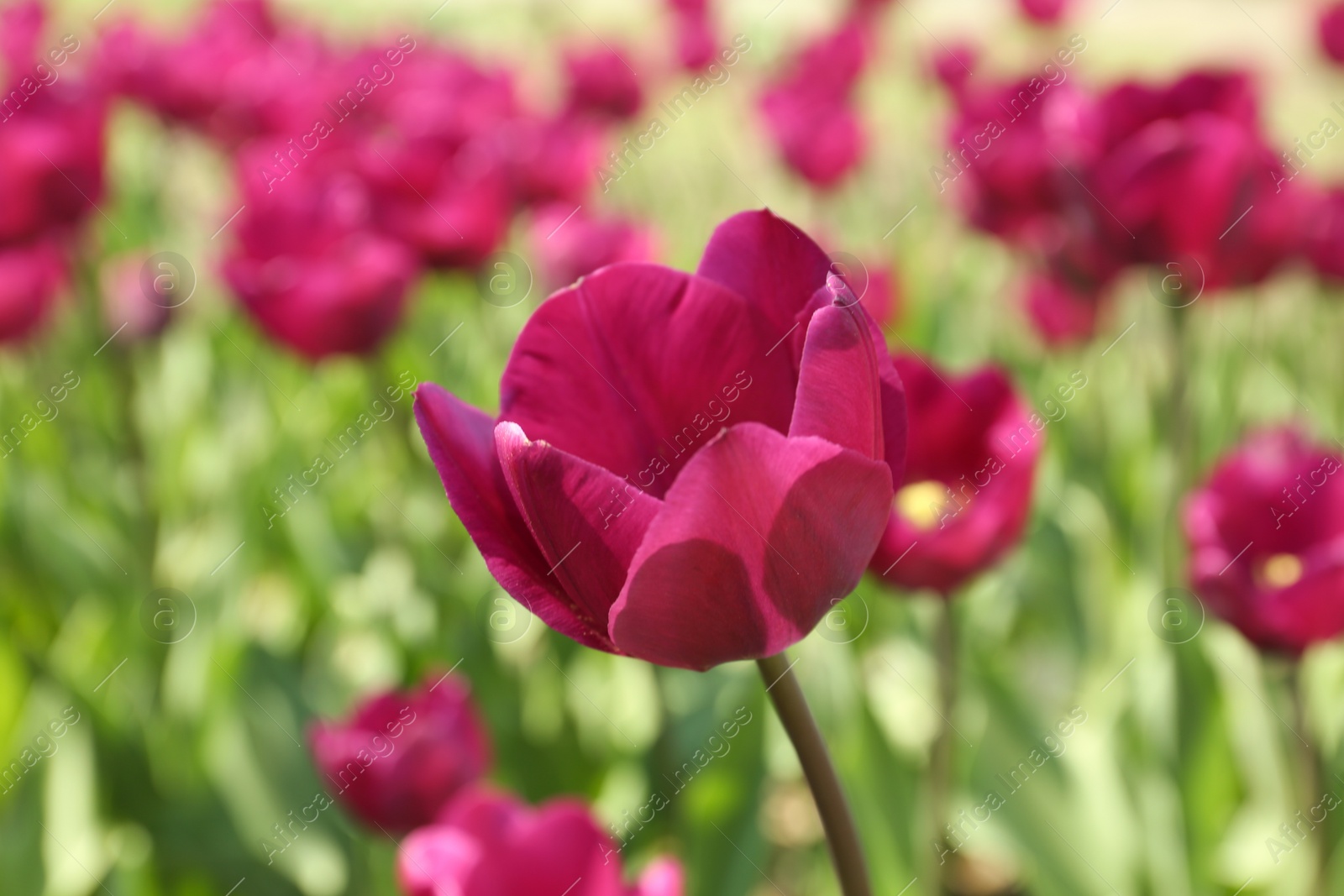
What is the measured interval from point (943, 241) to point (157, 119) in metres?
2.04

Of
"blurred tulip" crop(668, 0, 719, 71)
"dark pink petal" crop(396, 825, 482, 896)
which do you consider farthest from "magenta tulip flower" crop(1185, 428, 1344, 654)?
"blurred tulip" crop(668, 0, 719, 71)

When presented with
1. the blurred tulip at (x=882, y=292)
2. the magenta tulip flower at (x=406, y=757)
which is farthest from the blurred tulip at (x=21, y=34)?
the magenta tulip flower at (x=406, y=757)

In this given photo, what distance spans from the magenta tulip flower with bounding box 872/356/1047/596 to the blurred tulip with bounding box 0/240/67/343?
140cm

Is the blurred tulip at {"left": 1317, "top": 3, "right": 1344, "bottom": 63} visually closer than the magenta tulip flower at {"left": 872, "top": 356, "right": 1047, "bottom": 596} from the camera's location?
No

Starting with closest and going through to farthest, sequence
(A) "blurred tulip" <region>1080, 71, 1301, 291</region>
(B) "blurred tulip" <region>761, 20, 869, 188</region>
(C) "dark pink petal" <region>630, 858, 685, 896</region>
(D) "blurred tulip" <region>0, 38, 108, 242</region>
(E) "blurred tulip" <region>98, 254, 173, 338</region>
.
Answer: (C) "dark pink petal" <region>630, 858, 685, 896</region> < (A) "blurred tulip" <region>1080, 71, 1301, 291</region> < (D) "blurred tulip" <region>0, 38, 108, 242</region> < (E) "blurred tulip" <region>98, 254, 173, 338</region> < (B) "blurred tulip" <region>761, 20, 869, 188</region>

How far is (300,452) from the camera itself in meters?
1.87

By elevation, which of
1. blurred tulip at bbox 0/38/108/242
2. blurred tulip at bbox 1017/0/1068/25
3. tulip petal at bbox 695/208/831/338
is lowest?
blurred tulip at bbox 1017/0/1068/25

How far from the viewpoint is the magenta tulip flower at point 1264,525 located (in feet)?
2.90

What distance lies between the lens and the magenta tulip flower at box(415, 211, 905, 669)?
0.44 meters

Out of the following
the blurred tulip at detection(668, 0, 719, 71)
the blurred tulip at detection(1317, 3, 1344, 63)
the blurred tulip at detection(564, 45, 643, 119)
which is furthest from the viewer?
the blurred tulip at detection(668, 0, 719, 71)

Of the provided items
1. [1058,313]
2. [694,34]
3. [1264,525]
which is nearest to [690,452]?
[1264,525]

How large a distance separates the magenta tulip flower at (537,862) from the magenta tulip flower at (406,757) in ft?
0.64

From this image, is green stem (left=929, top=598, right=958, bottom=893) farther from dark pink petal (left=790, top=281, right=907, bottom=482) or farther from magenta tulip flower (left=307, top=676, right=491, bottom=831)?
dark pink petal (left=790, top=281, right=907, bottom=482)

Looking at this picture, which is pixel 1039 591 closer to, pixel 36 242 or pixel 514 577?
pixel 514 577
